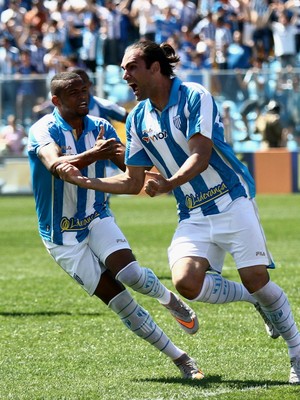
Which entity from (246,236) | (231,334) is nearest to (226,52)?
(231,334)

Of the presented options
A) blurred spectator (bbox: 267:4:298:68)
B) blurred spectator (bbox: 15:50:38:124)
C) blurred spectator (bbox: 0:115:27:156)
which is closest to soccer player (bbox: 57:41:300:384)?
blurred spectator (bbox: 15:50:38:124)

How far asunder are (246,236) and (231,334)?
2010 millimetres

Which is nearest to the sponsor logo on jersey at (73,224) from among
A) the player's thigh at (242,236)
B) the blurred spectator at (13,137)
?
the player's thigh at (242,236)

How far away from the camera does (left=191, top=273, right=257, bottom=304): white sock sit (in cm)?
656

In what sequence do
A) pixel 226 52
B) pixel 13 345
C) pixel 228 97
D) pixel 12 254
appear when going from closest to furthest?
pixel 13 345 < pixel 12 254 < pixel 228 97 < pixel 226 52

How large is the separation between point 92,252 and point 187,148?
1.11 m

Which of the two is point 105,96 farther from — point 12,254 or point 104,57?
point 12,254

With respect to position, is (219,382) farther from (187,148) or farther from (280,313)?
(187,148)

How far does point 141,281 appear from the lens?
6805 millimetres

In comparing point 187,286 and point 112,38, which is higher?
point 112,38

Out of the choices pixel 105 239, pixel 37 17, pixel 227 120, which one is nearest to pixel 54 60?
pixel 37 17

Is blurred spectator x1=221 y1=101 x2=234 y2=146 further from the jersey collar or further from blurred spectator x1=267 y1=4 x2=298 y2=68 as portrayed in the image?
the jersey collar

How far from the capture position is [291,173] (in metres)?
23.7

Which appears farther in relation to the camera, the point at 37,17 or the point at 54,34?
the point at 37,17
